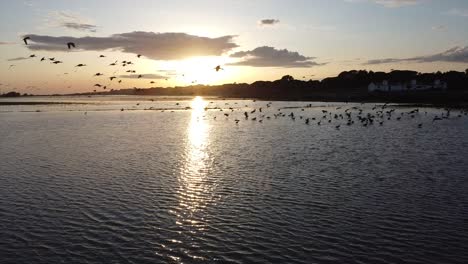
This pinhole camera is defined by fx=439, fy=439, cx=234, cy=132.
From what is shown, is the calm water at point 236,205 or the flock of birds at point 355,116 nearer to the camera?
the calm water at point 236,205

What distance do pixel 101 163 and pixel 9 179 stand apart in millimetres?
7663

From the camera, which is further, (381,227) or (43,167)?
(43,167)

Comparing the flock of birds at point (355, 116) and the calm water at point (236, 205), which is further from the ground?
the flock of birds at point (355, 116)

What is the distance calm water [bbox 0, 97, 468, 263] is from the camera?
1619cm

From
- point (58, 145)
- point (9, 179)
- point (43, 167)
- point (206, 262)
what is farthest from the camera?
point (58, 145)

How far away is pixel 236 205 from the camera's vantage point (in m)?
22.1

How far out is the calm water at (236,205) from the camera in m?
16.2

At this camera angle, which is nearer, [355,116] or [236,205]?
[236,205]

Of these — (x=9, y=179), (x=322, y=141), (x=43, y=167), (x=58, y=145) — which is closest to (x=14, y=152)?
(x=58, y=145)

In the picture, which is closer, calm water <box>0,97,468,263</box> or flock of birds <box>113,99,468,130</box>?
calm water <box>0,97,468,263</box>

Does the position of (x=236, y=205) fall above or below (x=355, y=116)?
below

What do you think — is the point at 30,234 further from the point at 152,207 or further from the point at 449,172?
the point at 449,172

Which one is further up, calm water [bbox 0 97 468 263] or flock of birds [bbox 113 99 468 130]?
flock of birds [bbox 113 99 468 130]

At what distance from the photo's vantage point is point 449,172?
29.7 m
